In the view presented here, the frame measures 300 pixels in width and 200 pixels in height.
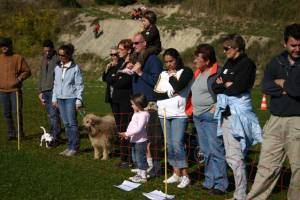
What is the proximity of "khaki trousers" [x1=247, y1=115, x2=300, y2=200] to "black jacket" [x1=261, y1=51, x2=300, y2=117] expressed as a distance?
0.10 meters

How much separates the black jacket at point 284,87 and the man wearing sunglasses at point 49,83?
4.91 m

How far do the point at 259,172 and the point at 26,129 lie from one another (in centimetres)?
654

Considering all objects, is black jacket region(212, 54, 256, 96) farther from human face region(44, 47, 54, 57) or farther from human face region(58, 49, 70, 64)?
human face region(44, 47, 54, 57)

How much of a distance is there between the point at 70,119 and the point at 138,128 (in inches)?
81.6

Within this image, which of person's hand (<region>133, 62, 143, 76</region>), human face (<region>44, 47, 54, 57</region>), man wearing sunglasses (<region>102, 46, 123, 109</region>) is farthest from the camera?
human face (<region>44, 47, 54, 57</region>)

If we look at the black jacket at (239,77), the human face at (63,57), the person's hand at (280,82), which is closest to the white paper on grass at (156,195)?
the black jacket at (239,77)

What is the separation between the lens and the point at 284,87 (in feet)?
12.8

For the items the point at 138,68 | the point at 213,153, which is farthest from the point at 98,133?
the point at 213,153

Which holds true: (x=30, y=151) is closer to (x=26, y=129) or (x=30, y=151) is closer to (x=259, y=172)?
(x=26, y=129)

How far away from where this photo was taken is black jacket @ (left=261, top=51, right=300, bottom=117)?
3.86 meters

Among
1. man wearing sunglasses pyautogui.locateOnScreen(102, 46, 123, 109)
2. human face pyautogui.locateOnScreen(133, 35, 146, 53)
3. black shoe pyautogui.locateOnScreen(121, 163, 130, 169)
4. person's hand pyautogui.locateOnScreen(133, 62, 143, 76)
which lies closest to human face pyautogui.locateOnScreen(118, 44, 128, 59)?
man wearing sunglasses pyautogui.locateOnScreen(102, 46, 123, 109)

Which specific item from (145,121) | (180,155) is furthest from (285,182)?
(145,121)

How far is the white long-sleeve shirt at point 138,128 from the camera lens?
5324 millimetres

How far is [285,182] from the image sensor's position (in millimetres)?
5281
